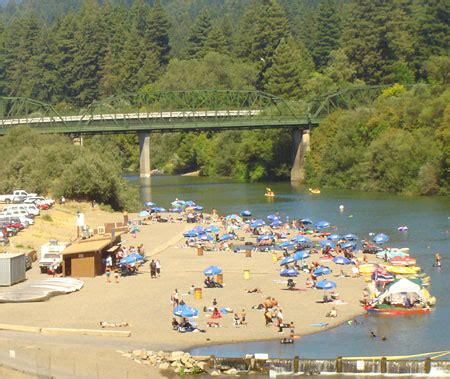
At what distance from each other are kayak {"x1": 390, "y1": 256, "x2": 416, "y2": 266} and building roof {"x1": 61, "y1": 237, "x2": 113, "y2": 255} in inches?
611

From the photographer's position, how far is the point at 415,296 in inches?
2238

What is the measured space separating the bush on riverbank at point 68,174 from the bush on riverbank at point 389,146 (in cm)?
2879

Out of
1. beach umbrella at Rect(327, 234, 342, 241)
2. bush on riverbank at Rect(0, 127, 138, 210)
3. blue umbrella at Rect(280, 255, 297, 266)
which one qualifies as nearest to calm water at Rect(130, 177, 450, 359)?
beach umbrella at Rect(327, 234, 342, 241)

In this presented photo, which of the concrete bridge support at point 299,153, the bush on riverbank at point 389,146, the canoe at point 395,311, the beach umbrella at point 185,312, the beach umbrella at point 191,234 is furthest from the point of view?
the concrete bridge support at point 299,153

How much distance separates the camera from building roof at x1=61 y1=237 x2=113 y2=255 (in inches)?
2552

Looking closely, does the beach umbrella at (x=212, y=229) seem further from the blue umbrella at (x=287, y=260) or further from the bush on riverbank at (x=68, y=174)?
the blue umbrella at (x=287, y=260)

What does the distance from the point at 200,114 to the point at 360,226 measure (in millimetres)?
76539

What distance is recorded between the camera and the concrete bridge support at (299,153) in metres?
154

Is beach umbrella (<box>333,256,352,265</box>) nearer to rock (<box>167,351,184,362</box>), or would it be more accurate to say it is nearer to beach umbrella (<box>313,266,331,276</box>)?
beach umbrella (<box>313,266,331,276</box>)

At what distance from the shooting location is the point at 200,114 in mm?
167125

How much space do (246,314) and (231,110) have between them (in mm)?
116307

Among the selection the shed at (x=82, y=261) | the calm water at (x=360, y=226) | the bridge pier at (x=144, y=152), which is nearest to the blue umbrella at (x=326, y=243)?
the calm water at (x=360, y=226)

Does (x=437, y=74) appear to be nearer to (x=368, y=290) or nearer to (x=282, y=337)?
(x=368, y=290)

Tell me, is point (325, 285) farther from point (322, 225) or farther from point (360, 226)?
point (360, 226)
